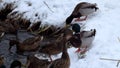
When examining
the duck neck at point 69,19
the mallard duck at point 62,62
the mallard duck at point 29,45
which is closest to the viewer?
the mallard duck at point 62,62

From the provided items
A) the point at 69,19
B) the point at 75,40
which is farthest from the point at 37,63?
the point at 69,19

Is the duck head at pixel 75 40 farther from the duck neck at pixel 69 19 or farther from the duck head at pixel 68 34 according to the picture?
the duck neck at pixel 69 19

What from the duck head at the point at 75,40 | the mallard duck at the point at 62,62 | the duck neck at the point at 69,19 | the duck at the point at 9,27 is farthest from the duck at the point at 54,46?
the duck at the point at 9,27

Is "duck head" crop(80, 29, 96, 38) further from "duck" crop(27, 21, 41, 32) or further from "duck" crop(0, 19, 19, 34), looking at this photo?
"duck" crop(0, 19, 19, 34)

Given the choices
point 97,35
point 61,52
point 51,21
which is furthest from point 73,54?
point 51,21

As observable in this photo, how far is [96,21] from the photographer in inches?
304

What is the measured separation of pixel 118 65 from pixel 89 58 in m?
0.52

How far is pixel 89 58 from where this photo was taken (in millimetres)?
6688

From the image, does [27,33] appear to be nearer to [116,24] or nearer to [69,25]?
[69,25]

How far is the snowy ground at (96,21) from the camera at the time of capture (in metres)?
6.64

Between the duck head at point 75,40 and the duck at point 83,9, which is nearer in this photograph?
the duck head at point 75,40

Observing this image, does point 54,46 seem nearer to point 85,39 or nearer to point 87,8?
point 85,39

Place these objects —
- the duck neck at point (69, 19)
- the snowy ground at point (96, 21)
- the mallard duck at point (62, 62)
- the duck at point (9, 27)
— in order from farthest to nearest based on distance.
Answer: the duck neck at point (69, 19), the duck at point (9, 27), the snowy ground at point (96, 21), the mallard duck at point (62, 62)

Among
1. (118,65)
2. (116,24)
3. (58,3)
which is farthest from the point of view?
(58,3)
